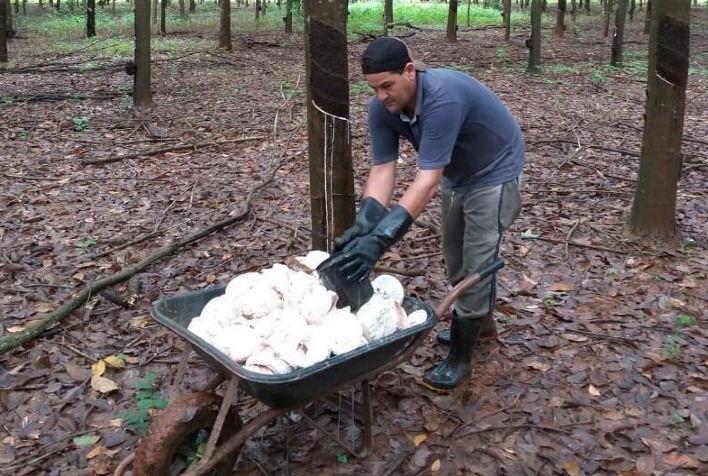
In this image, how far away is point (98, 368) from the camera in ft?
13.8

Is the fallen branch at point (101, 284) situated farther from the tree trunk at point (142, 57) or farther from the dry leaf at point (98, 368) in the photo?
the tree trunk at point (142, 57)

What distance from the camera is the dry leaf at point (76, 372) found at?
411 centimetres

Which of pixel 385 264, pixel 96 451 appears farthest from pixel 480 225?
pixel 96 451

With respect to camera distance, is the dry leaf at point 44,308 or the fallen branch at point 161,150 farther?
the fallen branch at point 161,150

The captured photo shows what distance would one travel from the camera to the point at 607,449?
3.45 m

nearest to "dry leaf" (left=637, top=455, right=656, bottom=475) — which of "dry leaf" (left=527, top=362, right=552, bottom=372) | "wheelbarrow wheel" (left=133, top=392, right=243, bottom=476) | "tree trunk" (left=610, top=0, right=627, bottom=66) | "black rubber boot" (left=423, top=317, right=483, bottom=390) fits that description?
"dry leaf" (left=527, top=362, right=552, bottom=372)

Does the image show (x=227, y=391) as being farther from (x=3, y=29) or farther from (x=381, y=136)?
(x=3, y=29)

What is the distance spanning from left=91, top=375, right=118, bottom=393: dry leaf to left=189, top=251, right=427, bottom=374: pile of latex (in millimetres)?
1189

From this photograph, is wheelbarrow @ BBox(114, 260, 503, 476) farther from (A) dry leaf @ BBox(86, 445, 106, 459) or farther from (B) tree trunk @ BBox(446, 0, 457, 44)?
(B) tree trunk @ BBox(446, 0, 457, 44)

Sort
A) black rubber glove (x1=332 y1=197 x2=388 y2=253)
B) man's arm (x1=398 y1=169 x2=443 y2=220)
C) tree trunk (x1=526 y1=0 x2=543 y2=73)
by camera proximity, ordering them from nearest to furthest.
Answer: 1. man's arm (x1=398 y1=169 x2=443 y2=220)
2. black rubber glove (x1=332 y1=197 x2=388 y2=253)
3. tree trunk (x1=526 y1=0 x2=543 y2=73)

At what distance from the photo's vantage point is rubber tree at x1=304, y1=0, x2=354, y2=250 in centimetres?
390

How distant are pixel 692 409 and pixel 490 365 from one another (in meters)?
1.21

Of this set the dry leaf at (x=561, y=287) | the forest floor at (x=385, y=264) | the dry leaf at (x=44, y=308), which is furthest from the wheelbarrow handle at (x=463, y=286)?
the dry leaf at (x=44, y=308)

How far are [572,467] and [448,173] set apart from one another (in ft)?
5.76
